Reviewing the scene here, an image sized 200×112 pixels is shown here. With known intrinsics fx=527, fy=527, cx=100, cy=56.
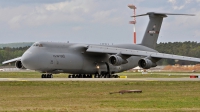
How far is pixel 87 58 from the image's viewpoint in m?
51.8

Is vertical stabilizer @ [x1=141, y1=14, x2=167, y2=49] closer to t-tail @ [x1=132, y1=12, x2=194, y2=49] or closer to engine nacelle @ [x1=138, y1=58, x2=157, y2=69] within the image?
t-tail @ [x1=132, y1=12, x2=194, y2=49]

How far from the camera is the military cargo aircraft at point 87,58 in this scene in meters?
47.5

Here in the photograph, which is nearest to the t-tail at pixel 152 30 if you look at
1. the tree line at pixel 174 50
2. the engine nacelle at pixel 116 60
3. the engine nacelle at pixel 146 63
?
the engine nacelle at pixel 116 60

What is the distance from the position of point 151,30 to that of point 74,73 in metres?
11.2

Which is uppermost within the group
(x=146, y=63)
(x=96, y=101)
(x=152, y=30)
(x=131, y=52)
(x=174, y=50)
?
(x=152, y=30)

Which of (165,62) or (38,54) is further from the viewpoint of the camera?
(165,62)

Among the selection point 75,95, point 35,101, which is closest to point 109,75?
point 75,95

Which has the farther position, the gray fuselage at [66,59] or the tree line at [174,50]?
the tree line at [174,50]

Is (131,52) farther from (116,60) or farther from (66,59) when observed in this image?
(66,59)

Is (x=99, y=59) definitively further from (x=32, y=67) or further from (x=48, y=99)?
(x=48, y=99)

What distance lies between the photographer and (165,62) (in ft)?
280

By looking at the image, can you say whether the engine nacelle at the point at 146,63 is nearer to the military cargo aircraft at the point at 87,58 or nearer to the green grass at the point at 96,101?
the military cargo aircraft at the point at 87,58

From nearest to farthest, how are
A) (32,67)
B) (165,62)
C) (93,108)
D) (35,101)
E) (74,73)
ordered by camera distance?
(93,108) → (35,101) → (32,67) → (74,73) → (165,62)

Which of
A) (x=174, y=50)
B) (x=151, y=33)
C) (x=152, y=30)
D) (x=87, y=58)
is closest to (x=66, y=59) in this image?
(x=87, y=58)
